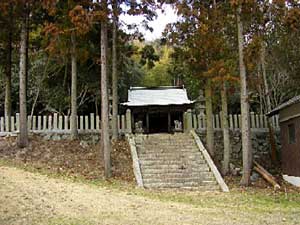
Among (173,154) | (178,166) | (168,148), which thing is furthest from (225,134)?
(168,148)

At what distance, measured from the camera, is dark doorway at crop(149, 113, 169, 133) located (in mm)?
21094

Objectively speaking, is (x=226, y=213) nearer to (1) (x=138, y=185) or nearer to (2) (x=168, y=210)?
(2) (x=168, y=210)

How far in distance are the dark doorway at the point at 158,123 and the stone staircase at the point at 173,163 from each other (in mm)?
4394

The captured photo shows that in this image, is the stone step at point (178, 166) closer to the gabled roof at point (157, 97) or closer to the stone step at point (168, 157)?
the stone step at point (168, 157)

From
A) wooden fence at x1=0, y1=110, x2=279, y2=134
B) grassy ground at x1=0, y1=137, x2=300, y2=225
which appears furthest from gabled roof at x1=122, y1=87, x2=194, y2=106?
grassy ground at x1=0, y1=137, x2=300, y2=225

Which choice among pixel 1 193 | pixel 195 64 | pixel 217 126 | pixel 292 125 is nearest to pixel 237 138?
pixel 217 126

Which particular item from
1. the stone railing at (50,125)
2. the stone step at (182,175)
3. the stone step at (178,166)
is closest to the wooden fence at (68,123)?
the stone railing at (50,125)

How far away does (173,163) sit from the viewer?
1416 cm

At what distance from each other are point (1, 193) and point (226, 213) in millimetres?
4833

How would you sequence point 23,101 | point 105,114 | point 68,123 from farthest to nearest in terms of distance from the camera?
point 68,123
point 23,101
point 105,114

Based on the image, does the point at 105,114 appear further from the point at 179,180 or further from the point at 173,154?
the point at 179,180

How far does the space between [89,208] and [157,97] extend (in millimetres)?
13189

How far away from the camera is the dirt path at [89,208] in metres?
7.61

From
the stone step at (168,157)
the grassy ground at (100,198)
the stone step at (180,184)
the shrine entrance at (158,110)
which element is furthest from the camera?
the shrine entrance at (158,110)
